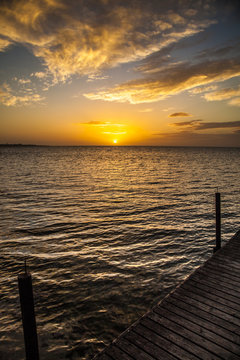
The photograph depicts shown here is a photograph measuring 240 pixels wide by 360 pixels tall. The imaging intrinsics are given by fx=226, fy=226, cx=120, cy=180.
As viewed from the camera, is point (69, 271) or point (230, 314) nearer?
point (230, 314)

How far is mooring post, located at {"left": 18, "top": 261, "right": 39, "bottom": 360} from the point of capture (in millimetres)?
3631

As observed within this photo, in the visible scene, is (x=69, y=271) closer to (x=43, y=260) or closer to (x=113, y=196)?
(x=43, y=260)

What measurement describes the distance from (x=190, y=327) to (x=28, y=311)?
333cm

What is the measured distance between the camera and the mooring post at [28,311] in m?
3.63

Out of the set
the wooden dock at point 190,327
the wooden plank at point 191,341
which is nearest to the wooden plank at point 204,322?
the wooden dock at point 190,327

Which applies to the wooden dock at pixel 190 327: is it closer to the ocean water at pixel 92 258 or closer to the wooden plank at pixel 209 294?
the wooden plank at pixel 209 294

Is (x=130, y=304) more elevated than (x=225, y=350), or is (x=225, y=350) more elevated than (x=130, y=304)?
(x=225, y=350)

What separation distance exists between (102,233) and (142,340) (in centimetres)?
819

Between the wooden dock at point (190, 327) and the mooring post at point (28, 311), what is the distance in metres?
1.22

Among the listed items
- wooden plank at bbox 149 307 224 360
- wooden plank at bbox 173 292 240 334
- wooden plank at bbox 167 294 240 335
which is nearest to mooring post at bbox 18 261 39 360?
wooden plank at bbox 149 307 224 360

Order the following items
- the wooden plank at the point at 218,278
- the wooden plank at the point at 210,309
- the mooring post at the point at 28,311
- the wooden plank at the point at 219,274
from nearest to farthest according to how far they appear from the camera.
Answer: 1. the mooring post at the point at 28,311
2. the wooden plank at the point at 210,309
3. the wooden plank at the point at 218,278
4. the wooden plank at the point at 219,274

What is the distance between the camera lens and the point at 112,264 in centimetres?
923

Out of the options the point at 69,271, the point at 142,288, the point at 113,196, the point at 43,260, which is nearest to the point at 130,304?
the point at 142,288

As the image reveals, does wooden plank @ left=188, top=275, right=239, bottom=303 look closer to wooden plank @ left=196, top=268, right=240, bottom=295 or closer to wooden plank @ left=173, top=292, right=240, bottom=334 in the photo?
wooden plank @ left=196, top=268, right=240, bottom=295
